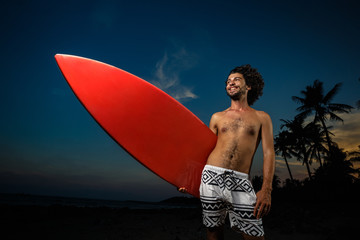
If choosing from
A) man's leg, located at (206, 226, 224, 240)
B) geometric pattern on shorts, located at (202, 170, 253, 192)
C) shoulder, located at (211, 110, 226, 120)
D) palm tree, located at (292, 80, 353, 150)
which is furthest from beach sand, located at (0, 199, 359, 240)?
palm tree, located at (292, 80, 353, 150)

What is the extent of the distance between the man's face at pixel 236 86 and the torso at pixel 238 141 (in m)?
0.17

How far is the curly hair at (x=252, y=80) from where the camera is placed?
1.97 m

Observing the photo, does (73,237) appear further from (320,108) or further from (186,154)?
(320,108)

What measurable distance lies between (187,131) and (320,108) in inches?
756

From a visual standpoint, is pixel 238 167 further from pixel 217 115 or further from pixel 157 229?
pixel 157 229

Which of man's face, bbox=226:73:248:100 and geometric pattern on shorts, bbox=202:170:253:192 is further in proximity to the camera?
man's face, bbox=226:73:248:100

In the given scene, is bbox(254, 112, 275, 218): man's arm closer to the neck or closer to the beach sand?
the neck

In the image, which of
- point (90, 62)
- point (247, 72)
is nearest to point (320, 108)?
point (247, 72)

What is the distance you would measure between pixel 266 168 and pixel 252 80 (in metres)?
0.92

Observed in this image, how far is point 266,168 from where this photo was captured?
163 cm

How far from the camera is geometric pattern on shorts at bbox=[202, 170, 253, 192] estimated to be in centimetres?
158

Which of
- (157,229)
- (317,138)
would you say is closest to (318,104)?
(317,138)

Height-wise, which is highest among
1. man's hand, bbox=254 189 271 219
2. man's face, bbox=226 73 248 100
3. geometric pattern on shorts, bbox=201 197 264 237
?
man's face, bbox=226 73 248 100

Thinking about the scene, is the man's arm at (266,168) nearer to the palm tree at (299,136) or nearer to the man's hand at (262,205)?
the man's hand at (262,205)
